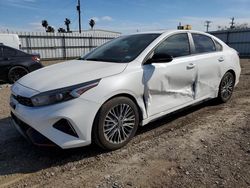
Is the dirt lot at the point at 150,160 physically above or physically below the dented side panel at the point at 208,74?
below

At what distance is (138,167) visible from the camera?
3.05 metres

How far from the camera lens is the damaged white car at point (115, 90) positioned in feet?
9.78

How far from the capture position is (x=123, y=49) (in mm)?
4152

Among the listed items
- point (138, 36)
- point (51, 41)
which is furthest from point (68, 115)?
point (51, 41)

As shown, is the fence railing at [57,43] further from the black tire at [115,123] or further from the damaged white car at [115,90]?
the black tire at [115,123]

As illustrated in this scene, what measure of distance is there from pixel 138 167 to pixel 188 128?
1.52 meters

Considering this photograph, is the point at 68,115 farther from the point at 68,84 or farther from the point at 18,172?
the point at 18,172

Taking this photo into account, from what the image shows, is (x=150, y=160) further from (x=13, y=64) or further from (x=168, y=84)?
(x=13, y=64)

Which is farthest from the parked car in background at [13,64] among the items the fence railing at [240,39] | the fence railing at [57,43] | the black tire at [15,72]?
the fence railing at [240,39]

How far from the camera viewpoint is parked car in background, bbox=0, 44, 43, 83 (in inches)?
352

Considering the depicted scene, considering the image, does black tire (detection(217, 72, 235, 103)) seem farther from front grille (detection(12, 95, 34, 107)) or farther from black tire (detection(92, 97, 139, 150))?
front grille (detection(12, 95, 34, 107))

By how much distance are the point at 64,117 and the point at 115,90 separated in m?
0.73

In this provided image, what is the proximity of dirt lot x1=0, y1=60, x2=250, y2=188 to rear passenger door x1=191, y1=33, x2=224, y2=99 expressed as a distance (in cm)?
74

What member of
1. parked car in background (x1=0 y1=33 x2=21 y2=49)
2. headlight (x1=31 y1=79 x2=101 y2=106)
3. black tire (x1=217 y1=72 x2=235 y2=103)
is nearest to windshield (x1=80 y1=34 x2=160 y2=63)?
headlight (x1=31 y1=79 x2=101 y2=106)
